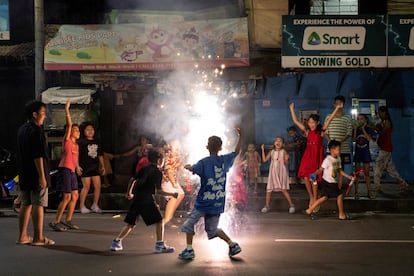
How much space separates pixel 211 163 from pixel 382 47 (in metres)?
6.97

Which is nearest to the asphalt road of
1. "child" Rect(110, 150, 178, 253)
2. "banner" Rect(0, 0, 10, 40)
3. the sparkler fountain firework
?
"child" Rect(110, 150, 178, 253)

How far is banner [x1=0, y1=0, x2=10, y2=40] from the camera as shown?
14648 millimetres

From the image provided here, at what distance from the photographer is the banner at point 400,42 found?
11875 mm

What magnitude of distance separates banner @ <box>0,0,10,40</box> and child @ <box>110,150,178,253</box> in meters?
9.51

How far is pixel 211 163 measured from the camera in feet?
21.0

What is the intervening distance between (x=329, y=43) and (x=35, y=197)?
7300mm

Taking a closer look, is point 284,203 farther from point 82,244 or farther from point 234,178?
point 82,244

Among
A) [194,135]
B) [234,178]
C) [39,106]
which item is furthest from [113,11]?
[39,106]

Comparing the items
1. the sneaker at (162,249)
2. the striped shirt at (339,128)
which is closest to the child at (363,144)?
the striped shirt at (339,128)

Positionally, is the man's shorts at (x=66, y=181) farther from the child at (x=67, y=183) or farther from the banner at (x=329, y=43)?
the banner at (x=329, y=43)

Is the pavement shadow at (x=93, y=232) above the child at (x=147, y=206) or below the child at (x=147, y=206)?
below

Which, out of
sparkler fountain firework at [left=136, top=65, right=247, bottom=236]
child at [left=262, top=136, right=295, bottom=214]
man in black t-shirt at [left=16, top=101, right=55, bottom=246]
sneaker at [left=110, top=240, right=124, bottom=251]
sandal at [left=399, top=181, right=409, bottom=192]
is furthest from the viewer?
sandal at [left=399, top=181, right=409, bottom=192]

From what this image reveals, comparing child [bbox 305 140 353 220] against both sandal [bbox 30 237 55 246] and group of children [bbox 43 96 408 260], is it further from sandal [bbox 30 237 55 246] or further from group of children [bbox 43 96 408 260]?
sandal [bbox 30 237 55 246]

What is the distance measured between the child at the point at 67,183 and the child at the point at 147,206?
1.70m
